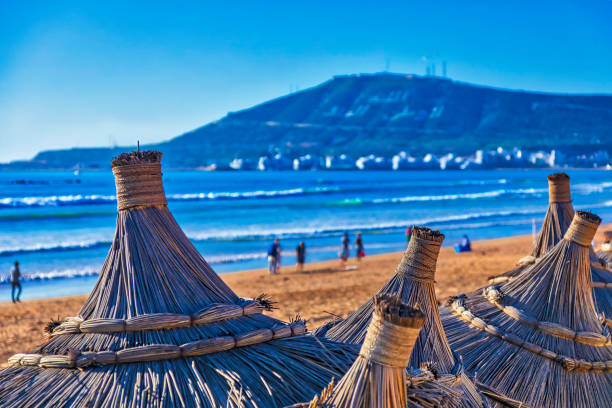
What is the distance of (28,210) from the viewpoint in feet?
152

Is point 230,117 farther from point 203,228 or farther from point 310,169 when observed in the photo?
point 203,228

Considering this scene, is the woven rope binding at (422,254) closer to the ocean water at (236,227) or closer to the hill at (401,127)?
the ocean water at (236,227)

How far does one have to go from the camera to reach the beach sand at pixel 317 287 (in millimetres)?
12016

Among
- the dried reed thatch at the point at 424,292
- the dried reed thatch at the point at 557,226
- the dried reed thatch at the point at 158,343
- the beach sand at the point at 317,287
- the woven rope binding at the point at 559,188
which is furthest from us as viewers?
the beach sand at the point at 317,287

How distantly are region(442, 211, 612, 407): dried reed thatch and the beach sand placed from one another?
557cm

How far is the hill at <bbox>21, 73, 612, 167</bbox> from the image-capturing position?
500 feet

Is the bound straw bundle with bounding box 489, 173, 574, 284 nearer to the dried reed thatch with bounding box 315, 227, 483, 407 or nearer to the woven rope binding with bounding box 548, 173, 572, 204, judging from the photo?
the woven rope binding with bounding box 548, 173, 572, 204

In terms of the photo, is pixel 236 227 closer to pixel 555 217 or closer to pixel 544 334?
pixel 555 217

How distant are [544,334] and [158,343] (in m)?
2.43

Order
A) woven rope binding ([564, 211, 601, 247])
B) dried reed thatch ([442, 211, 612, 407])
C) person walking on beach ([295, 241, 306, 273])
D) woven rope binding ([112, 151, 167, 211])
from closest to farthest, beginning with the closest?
woven rope binding ([112, 151, 167, 211]) < dried reed thatch ([442, 211, 612, 407]) < woven rope binding ([564, 211, 601, 247]) < person walking on beach ([295, 241, 306, 273])

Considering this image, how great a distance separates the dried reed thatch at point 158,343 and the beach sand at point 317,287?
696 centimetres

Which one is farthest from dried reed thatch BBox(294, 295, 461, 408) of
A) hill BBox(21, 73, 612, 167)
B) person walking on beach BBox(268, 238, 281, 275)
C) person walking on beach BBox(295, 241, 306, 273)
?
hill BBox(21, 73, 612, 167)

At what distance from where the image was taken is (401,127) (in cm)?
17888

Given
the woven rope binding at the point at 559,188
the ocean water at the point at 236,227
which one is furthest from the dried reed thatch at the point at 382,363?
the ocean water at the point at 236,227
